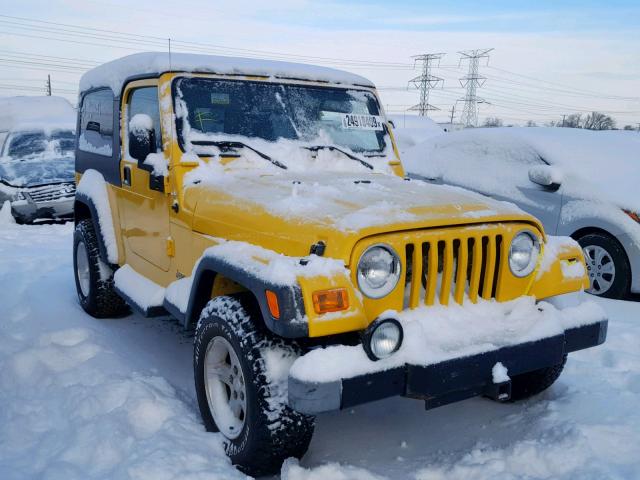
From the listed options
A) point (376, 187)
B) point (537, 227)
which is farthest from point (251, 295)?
point (537, 227)

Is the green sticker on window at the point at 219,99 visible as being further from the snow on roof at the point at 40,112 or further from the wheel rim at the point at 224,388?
the snow on roof at the point at 40,112

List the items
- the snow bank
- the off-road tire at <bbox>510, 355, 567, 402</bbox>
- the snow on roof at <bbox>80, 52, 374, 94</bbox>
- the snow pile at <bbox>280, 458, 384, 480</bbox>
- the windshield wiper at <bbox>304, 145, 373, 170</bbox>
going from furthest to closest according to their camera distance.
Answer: the snow bank < the windshield wiper at <bbox>304, 145, 373, 170</bbox> < the snow on roof at <bbox>80, 52, 374, 94</bbox> < the off-road tire at <bbox>510, 355, 567, 402</bbox> < the snow pile at <bbox>280, 458, 384, 480</bbox>

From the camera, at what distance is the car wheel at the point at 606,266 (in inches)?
222

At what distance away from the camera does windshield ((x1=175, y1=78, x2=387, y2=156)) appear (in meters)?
3.71

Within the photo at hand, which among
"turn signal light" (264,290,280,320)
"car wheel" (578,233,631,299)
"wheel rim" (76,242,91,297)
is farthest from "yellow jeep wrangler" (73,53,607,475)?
"car wheel" (578,233,631,299)

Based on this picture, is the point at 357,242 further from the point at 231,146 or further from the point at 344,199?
the point at 231,146

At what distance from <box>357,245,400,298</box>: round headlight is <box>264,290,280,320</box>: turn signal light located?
0.37 metres

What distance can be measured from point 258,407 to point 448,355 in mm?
851

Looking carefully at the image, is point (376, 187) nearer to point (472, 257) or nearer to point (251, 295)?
point (472, 257)

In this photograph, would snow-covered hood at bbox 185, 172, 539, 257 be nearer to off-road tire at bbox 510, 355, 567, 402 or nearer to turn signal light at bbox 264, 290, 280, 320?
turn signal light at bbox 264, 290, 280, 320

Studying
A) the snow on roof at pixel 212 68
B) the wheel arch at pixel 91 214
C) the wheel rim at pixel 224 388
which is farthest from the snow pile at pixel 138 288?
the snow on roof at pixel 212 68

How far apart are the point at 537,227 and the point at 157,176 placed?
2.22m

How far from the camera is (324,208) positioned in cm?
286

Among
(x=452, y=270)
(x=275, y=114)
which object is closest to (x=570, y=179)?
(x=275, y=114)
